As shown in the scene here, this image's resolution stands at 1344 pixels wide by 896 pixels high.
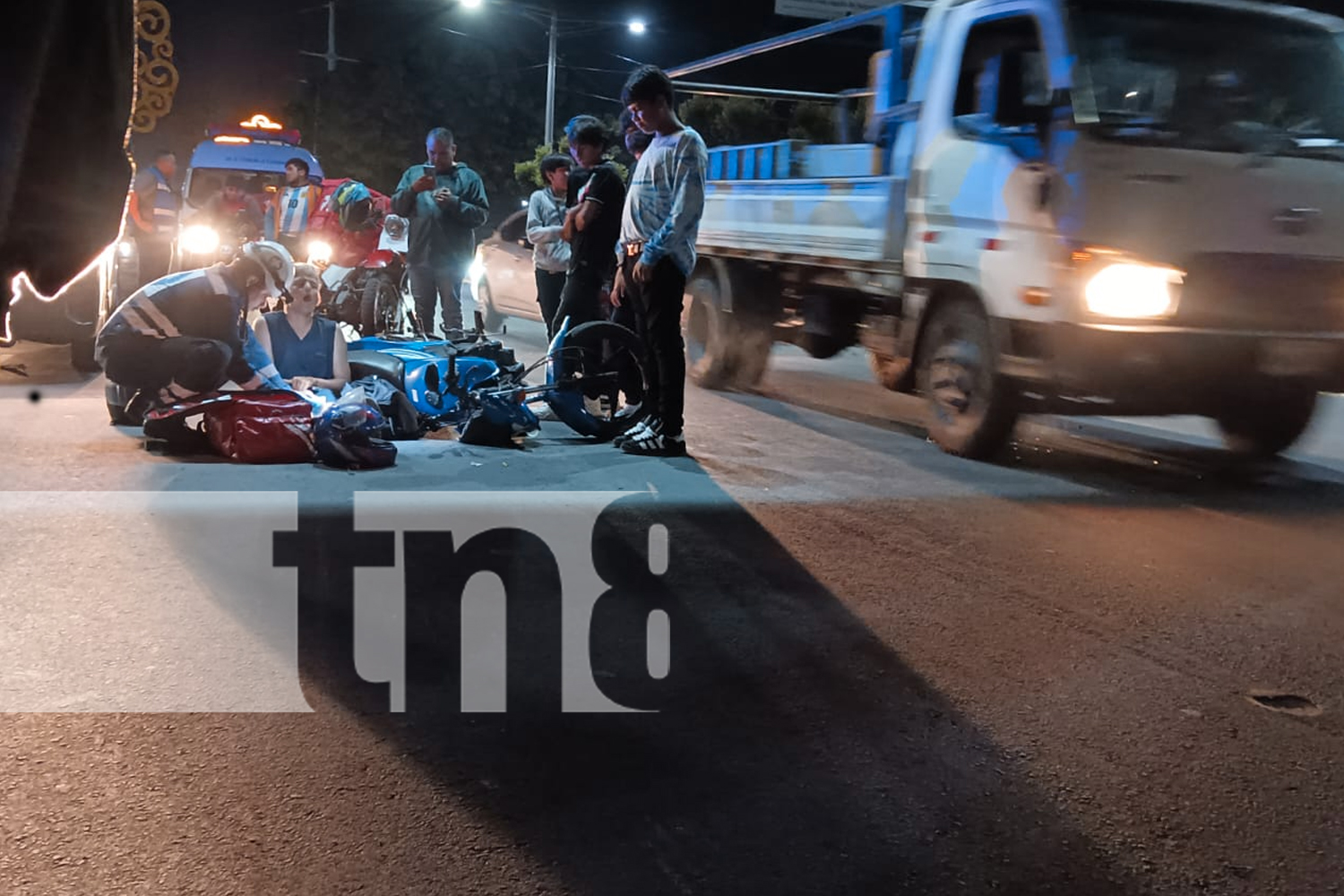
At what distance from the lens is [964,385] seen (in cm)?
745

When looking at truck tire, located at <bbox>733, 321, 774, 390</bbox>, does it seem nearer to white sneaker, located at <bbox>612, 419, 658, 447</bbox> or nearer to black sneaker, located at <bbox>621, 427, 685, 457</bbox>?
white sneaker, located at <bbox>612, 419, 658, 447</bbox>

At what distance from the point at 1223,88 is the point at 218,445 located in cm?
564

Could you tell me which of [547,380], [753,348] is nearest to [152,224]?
[753,348]

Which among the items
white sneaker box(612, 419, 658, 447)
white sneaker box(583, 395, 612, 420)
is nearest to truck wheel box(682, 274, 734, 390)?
white sneaker box(583, 395, 612, 420)

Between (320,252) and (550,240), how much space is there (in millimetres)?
3726

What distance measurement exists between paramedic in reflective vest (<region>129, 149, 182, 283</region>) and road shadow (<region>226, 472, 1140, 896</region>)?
826cm

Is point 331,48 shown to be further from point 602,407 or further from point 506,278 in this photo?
point 602,407

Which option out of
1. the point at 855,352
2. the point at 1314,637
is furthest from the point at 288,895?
the point at 855,352

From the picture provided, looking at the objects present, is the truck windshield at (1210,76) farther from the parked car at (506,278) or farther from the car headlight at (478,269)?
the car headlight at (478,269)

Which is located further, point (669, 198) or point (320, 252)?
point (320, 252)

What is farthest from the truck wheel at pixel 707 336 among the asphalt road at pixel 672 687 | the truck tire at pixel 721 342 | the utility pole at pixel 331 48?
the utility pole at pixel 331 48

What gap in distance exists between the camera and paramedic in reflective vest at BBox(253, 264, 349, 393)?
717 cm

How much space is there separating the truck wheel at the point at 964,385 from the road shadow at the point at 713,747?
103 inches

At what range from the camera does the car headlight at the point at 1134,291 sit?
21.1 feet
